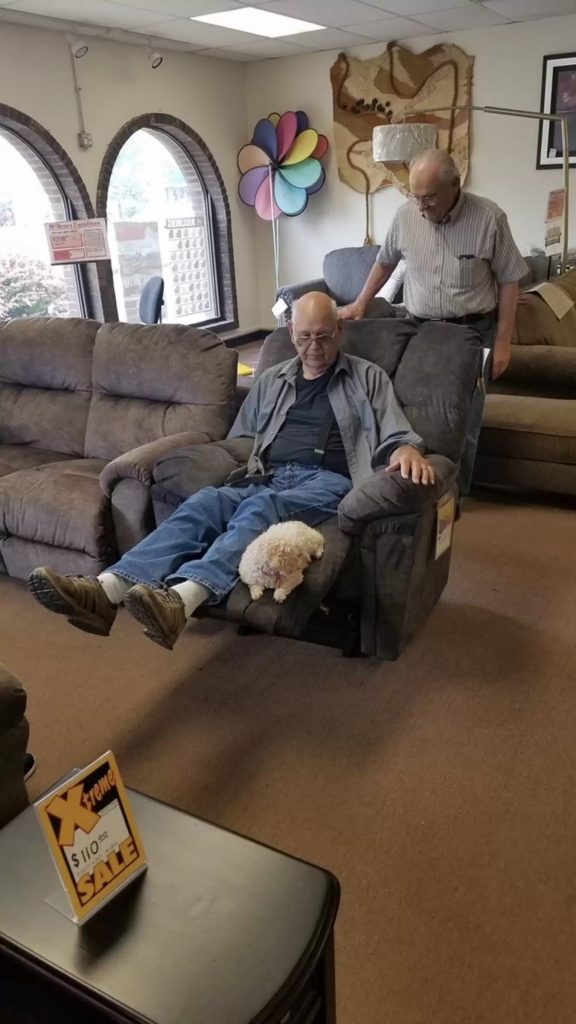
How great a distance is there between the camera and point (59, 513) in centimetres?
278

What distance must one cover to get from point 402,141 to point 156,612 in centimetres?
335

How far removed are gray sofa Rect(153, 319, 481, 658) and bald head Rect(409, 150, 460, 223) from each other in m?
0.49

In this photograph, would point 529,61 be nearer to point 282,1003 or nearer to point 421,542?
point 421,542

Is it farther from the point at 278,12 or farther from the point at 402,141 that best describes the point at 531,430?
the point at 278,12

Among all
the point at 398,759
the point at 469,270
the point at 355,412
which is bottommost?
the point at 398,759

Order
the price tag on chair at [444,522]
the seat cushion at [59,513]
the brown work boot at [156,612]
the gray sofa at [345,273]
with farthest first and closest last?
the gray sofa at [345,273] → the seat cushion at [59,513] → the price tag on chair at [444,522] → the brown work boot at [156,612]

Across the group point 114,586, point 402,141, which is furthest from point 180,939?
point 402,141

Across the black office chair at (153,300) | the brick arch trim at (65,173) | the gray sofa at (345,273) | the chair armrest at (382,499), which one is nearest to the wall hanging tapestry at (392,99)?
the gray sofa at (345,273)

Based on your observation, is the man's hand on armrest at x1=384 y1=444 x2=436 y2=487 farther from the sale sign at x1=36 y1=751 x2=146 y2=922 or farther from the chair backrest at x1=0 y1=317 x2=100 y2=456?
the chair backrest at x1=0 y1=317 x2=100 y2=456

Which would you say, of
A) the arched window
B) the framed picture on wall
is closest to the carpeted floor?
the arched window

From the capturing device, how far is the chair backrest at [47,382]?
3.38 m

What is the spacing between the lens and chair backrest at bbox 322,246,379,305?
624cm

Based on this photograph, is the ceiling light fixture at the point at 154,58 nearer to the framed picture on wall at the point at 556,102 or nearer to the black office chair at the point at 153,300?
the black office chair at the point at 153,300

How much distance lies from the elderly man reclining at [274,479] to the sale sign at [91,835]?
0.77 metres
